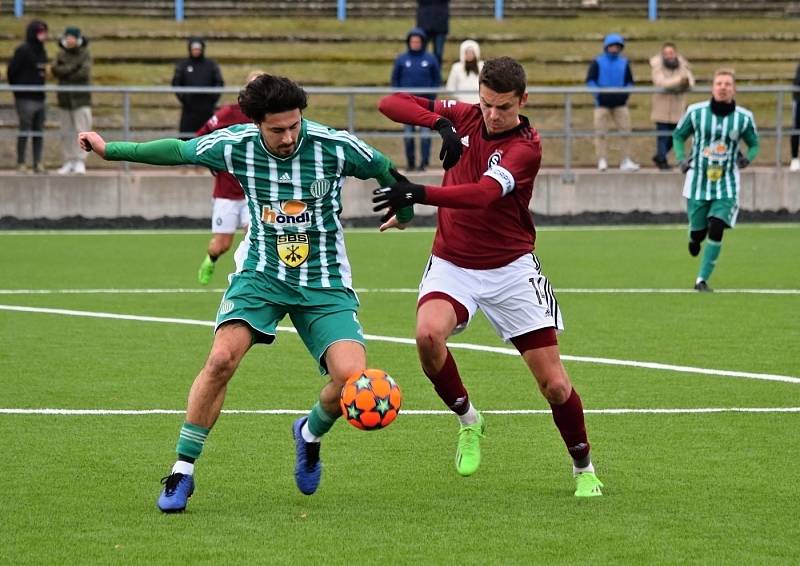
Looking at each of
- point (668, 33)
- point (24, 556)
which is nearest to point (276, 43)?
point (668, 33)

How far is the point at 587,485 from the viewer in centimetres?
738

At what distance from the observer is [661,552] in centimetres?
630

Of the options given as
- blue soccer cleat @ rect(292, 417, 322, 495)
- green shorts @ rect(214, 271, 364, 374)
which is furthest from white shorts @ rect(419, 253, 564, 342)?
blue soccer cleat @ rect(292, 417, 322, 495)

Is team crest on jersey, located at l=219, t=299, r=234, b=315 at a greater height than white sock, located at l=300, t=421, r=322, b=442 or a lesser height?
greater

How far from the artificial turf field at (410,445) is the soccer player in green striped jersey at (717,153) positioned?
0.83 metres

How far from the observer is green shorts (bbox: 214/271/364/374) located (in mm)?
7195

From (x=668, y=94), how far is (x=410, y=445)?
16.5 meters

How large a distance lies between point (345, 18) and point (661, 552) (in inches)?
1132

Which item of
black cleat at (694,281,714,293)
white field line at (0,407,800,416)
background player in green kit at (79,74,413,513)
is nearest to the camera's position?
background player in green kit at (79,74,413,513)

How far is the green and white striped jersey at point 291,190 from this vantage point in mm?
7242

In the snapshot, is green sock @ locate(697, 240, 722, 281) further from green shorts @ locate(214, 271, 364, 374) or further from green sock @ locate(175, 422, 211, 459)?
green sock @ locate(175, 422, 211, 459)

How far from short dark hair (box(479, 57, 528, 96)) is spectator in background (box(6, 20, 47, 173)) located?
53.4ft

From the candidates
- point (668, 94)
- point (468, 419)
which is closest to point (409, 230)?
point (668, 94)

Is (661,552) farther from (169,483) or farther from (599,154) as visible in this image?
(599,154)
